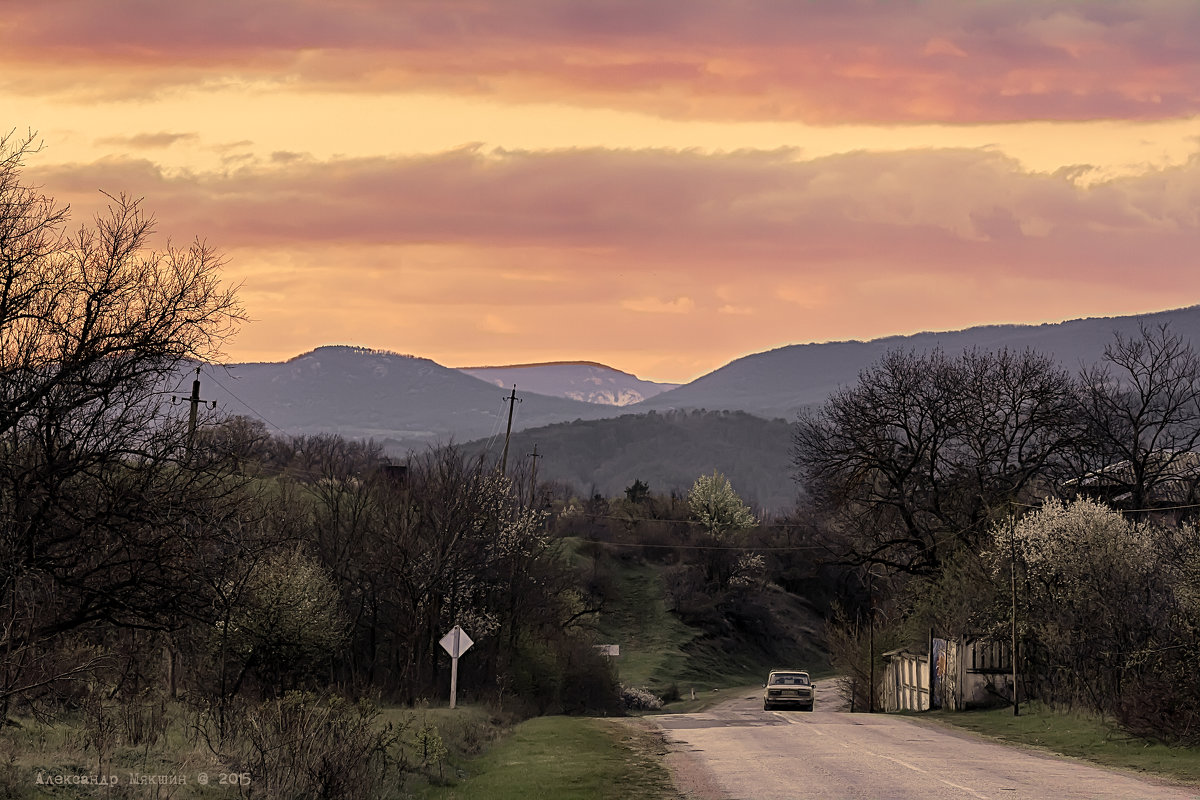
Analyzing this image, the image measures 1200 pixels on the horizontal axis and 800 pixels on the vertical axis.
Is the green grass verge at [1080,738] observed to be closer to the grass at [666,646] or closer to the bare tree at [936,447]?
the bare tree at [936,447]

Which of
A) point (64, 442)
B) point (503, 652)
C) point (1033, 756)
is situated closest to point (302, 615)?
point (503, 652)

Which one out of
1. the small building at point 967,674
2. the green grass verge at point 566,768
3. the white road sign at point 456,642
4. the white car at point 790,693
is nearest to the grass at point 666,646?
the white car at point 790,693

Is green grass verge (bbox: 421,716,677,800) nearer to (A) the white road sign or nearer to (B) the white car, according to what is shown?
(A) the white road sign

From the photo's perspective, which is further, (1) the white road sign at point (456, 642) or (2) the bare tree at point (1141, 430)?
(2) the bare tree at point (1141, 430)

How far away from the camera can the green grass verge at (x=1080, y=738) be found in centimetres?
2497

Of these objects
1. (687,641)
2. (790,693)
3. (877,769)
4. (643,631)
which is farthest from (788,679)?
(643,631)

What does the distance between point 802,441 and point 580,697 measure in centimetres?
1745

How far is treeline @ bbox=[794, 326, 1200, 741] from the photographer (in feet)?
134

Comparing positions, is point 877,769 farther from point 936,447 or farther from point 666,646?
point 666,646

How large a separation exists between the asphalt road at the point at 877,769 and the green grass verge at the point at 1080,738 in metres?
1.07

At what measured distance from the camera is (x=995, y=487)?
60.6 metres

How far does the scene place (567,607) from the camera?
2694 inches

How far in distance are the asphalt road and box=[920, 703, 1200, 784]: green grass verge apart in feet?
3.51

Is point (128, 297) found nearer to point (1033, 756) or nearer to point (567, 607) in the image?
point (1033, 756)
